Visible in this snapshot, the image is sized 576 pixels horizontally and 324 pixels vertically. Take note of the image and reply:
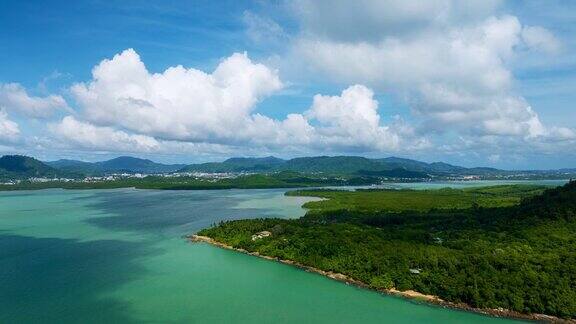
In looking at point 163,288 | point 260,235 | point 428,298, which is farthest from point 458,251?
point 163,288

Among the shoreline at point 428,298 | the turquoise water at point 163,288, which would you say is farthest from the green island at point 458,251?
the turquoise water at point 163,288

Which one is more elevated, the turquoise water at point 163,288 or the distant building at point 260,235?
the distant building at point 260,235

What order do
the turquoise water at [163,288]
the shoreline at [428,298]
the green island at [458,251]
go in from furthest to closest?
1. the green island at [458,251]
2. the turquoise water at [163,288]
3. the shoreline at [428,298]

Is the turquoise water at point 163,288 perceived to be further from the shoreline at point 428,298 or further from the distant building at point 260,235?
the distant building at point 260,235

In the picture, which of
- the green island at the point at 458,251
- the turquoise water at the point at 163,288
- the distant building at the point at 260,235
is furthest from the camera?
the distant building at the point at 260,235

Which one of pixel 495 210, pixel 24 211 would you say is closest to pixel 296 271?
pixel 495 210

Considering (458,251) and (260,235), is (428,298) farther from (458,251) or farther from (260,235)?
(260,235)

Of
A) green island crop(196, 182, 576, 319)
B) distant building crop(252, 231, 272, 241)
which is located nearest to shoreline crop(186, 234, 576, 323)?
green island crop(196, 182, 576, 319)

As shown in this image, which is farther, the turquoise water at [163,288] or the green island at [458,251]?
the green island at [458,251]
